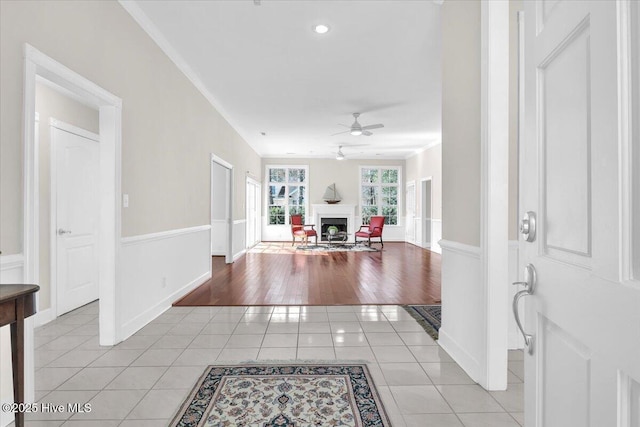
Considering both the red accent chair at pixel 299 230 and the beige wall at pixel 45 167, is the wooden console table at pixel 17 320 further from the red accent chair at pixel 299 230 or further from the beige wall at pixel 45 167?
the red accent chair at pixel 299 230

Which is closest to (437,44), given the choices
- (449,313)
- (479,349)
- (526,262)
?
(449,313)

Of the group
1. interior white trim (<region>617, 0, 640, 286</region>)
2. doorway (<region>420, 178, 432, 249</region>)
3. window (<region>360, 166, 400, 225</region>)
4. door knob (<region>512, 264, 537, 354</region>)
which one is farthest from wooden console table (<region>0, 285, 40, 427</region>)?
window (<region>360, 166, 400, 225</region>)

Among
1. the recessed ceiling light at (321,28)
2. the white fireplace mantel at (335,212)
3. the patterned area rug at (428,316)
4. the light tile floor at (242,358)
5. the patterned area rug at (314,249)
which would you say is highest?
the recessed ceiling light at (321,28)

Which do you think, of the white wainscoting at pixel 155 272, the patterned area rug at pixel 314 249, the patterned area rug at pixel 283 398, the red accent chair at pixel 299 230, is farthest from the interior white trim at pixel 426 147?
the patterned area rug at pixel 283 398

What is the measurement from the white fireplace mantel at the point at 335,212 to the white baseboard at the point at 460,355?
8.26m

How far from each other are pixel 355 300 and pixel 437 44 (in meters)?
2.97

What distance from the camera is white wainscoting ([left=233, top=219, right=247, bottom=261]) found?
23.6 ft

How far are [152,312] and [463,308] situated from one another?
9.23 feet

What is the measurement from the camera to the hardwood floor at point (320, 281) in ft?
13.4

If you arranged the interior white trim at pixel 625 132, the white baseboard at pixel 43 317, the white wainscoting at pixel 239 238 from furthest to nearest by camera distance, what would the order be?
the white wainscoting at pixel 239 238
the white baseboard at pixel 43 317
the interior white trim at pixel 625 132

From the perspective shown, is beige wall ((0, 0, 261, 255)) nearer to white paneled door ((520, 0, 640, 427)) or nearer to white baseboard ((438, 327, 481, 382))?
white paneled door ((520, 0, 640, 427))

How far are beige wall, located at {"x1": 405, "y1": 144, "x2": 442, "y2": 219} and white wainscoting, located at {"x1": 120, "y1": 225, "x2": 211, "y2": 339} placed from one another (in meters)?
6.10

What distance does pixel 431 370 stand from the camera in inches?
90.7

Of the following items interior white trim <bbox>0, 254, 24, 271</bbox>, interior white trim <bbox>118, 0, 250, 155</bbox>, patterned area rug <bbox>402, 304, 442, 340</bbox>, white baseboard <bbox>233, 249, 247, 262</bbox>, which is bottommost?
patterned area rug <bbox>402, 304, 442, 340</bbox>
